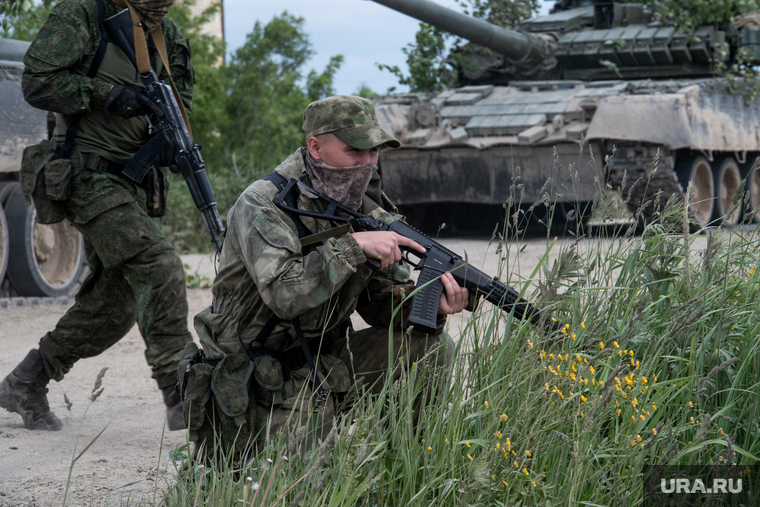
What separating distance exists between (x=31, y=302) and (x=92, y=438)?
11.3ft

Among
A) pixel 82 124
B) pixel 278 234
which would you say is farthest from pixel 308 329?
pixel 82 124

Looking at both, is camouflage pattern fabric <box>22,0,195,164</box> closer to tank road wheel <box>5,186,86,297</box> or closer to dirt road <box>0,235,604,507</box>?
dirt road <box>0,235,604,507</box>

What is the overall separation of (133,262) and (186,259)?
18.3ft

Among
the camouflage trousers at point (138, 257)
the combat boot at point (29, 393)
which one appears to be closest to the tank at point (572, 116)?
the camouflage trousers at point (138, 257)

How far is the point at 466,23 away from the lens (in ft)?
29.6

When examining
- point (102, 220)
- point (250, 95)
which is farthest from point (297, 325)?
point (250, 95)

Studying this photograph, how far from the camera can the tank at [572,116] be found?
870cm

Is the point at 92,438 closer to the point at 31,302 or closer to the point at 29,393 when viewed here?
the point at 29,393

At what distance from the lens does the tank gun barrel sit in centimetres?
782

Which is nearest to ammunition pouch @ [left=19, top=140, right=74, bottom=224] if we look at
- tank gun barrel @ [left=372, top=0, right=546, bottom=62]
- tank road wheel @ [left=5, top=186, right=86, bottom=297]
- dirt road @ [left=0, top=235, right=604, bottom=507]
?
dirt road @ [left=0, top=235, right=604, bottom=507]

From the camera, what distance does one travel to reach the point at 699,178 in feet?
33.0

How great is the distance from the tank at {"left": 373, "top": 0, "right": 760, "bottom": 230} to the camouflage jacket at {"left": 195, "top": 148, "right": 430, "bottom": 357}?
4.84 meters

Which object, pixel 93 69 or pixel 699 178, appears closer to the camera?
pixel 93 69

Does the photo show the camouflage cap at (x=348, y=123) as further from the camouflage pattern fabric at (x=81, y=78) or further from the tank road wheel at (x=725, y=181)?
the tank road wheel at (x=725, y=181)
